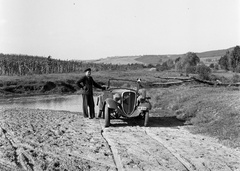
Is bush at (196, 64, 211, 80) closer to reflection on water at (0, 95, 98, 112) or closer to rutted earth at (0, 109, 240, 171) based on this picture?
Answer: reflection on water at (0, 95, 98, 112)

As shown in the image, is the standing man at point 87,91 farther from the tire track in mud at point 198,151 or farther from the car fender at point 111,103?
the tire track in mud at point 198,151

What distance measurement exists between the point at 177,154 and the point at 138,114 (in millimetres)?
4889

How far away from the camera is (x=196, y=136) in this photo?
1077cm

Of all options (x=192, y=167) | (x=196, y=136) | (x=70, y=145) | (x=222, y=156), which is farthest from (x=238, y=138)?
(x=70, y=145)

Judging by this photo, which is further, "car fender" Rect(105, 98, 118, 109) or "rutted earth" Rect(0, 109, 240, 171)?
"car fender" Rect(105, 98, 118, 109)

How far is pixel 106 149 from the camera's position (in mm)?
8125

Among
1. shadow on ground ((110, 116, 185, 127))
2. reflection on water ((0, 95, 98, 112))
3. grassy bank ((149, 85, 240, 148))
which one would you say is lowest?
reflection on water ((0, 95, 98, 112))

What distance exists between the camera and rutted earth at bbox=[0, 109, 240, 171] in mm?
6824

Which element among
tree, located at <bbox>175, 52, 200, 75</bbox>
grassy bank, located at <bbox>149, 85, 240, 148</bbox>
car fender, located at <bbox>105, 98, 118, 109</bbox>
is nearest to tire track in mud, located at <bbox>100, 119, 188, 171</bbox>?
car fender, located at <bbox>105, 98, 118, 109</bbox>

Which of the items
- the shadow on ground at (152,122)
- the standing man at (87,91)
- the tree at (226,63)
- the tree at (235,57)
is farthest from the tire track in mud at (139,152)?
the tree at (226,63)

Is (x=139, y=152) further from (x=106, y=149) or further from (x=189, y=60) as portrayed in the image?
Answer: (x=189, y=60)

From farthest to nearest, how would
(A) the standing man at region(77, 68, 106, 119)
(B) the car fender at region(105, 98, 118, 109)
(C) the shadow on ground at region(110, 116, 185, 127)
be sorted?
(A) the standing man at region(77, 68, 106, 119), (C) the shadow on ground at region(110, 116, 185, 127), (B) the car fender at region(105, 98, 118, 109)

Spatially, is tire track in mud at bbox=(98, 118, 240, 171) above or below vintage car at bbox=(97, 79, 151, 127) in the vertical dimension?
below

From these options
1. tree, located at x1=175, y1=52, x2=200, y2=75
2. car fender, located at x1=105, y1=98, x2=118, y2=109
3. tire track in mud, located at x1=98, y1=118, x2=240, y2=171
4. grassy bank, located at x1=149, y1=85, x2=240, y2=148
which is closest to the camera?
tire track in mud, located at x1=98, y1=118, x2=240, y2=171
